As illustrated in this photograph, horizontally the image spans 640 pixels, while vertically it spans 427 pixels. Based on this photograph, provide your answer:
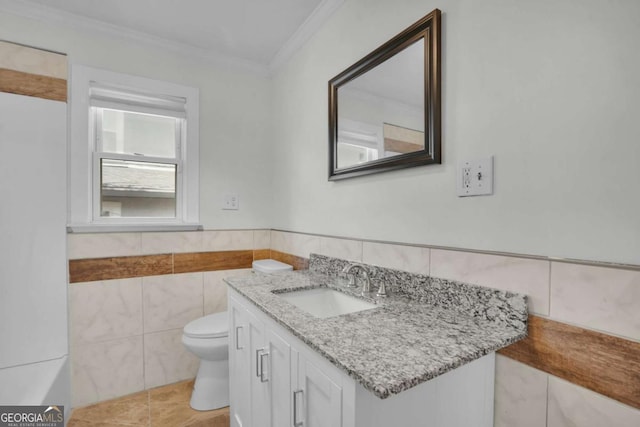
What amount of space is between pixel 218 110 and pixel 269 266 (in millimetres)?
1238

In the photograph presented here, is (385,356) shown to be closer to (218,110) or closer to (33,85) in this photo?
(218,110)

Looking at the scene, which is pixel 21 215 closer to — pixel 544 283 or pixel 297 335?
pixel 297 335

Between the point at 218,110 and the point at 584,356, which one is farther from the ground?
the point at 218,110

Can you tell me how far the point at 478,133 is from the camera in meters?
1.06

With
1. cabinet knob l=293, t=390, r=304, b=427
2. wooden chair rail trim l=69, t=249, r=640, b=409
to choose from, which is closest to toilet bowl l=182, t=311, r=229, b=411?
cabinet knob l=293, t=390, r=304, b=427

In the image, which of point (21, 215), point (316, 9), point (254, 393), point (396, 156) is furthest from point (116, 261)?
point (316, 9)

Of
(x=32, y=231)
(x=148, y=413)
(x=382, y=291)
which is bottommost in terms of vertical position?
(x=148, y=413)

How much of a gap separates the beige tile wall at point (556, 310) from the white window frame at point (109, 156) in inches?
72.0

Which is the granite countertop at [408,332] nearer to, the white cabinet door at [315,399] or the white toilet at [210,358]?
the white cabinet door at [315,399]

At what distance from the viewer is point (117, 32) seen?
2000mm

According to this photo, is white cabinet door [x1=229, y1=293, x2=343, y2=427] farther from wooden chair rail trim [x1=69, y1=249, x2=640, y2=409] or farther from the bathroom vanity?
wooden chair rail trim [x1=69, y1=249, x2=640, y2=409]

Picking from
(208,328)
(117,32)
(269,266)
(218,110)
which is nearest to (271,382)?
(208,328)

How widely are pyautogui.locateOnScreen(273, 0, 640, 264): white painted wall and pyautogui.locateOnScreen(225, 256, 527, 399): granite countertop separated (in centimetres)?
21

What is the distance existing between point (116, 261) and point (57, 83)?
1127mm
